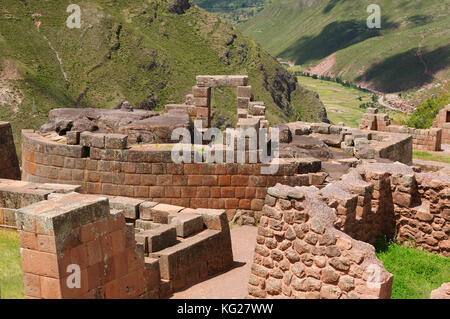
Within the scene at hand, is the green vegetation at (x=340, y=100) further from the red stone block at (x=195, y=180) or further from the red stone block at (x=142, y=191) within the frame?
the red stone block at (x=142, y=191)

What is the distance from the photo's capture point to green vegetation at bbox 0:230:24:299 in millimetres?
7594

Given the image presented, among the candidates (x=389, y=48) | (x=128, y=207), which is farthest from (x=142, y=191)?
(x=389, y=48)

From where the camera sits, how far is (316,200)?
8.70 m

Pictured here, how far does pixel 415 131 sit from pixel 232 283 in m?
19.8

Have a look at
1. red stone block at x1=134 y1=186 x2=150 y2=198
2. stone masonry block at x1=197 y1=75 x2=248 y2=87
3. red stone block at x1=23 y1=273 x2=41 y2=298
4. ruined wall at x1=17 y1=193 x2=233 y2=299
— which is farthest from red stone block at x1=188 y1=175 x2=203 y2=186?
red stone block at x1=23 y1=273 x2=41 y2=298

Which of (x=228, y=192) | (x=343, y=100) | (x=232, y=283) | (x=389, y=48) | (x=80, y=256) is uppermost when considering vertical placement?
(x=389, y=48)

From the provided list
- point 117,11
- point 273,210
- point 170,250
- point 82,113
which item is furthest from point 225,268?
point 117,11

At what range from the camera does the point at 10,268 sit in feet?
28.3

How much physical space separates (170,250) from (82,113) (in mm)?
8282

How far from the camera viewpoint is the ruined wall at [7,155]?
1605 centimetres

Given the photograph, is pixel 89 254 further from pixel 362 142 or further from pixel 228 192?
pixel 362 142

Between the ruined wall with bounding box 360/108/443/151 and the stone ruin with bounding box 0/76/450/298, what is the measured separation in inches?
308

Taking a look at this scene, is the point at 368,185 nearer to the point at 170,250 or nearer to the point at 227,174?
the point at 170,250

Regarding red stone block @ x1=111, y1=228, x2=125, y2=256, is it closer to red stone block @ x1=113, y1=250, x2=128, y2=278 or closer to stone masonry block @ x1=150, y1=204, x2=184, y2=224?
red stone block @ x1=113, y1=250, x2=128, y2=278
